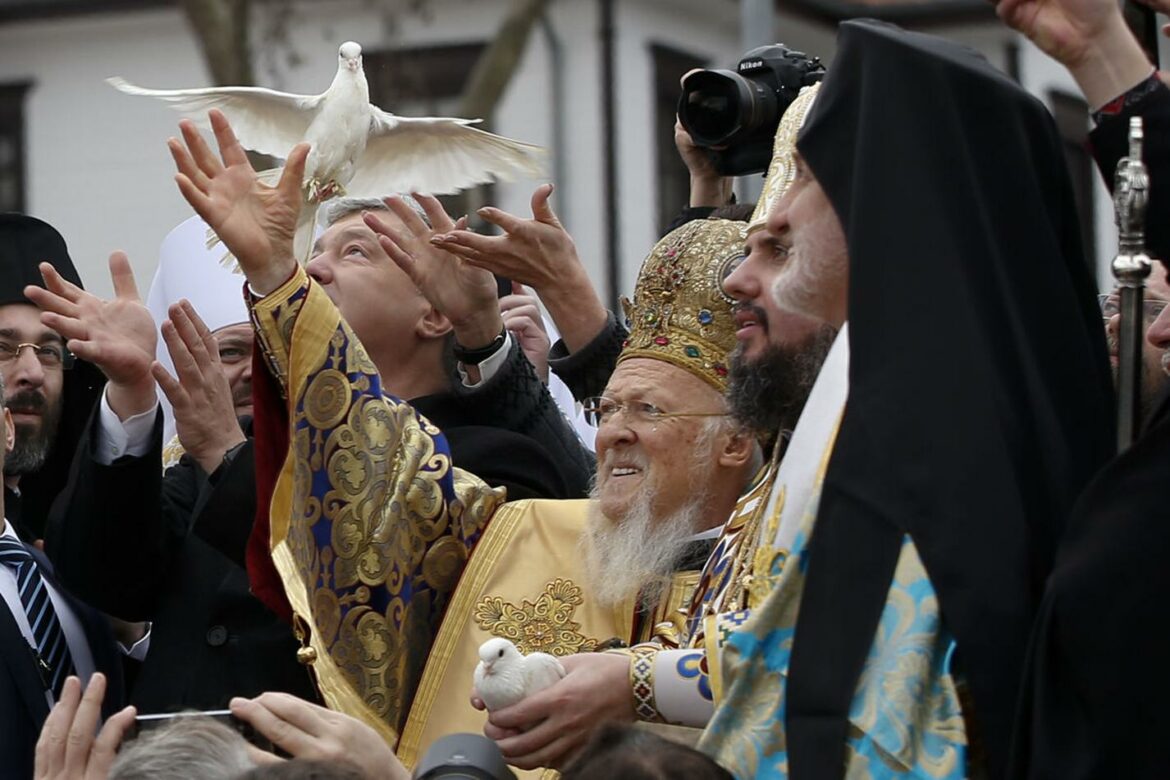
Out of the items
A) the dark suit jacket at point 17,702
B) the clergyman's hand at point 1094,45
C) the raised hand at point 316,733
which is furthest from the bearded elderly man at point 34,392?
the clergyman's hand at point 1094,45

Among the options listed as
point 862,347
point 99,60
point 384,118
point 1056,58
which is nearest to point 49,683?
point 384,118

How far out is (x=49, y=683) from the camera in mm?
4770

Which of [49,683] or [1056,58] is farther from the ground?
[1056,58]

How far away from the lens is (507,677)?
3.61 metres

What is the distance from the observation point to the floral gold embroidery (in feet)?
14.7

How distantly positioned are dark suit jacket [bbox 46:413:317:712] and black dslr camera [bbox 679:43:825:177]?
1.20 meters

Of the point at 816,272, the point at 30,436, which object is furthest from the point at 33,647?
the point at 816,272

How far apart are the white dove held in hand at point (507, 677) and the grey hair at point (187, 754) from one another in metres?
0.47

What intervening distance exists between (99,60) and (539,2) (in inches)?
162

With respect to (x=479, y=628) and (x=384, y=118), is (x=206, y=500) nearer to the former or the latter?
(x=479, y=628)

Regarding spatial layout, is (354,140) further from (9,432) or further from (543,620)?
(543,620)

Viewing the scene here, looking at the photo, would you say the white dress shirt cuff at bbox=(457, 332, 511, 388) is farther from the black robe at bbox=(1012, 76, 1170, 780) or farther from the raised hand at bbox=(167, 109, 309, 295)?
the black robe at bbox=(1012, 76, 1170, 780)

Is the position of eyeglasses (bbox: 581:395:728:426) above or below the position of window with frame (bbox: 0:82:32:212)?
above

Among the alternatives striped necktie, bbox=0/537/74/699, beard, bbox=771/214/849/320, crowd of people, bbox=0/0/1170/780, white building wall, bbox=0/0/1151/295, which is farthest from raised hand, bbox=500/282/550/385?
white building wall, bbox=0/0/1151/295
